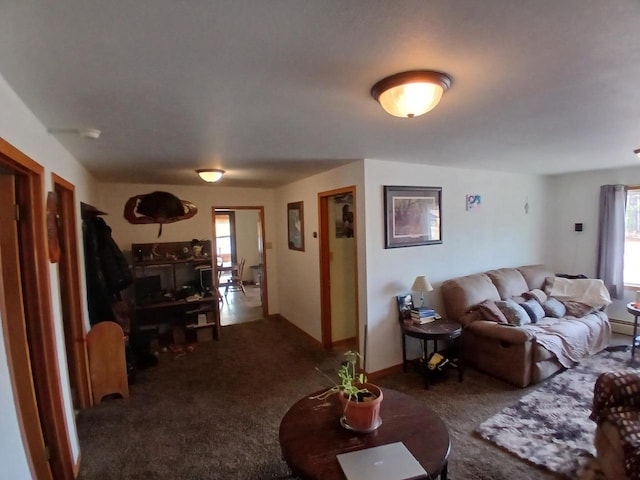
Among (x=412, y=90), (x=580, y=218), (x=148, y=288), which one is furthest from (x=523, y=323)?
(x=148, y=288)

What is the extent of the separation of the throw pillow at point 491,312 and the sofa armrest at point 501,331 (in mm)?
64

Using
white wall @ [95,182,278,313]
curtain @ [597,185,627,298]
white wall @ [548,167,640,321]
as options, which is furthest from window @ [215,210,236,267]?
curtain @ [597,185,627,298]

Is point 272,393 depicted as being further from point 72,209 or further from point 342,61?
point 342,61

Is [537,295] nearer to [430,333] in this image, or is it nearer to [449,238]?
[449,238]

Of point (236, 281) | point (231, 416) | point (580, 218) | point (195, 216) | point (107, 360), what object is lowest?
point (231, 416)

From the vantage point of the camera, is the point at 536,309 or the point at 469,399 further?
the point at 536,309

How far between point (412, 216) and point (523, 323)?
64.6 inches

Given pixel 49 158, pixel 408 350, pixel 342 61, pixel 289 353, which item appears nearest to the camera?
pixel 342 61

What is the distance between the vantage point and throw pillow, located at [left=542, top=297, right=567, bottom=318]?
12.7ft

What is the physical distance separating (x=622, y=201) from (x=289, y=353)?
190 inches

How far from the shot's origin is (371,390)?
174cm

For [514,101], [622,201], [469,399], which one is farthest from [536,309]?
[514,101]

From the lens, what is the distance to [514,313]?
3.55 m

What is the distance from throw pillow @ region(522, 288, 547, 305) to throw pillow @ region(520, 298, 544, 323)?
0.74 ft
